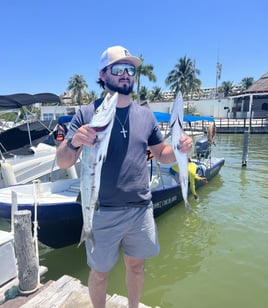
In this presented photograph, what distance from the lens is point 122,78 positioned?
2244 millimetres

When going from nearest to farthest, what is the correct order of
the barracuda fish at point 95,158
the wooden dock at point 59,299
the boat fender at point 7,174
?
1. the barracuda fish at point 95,158
2. the wooden dock at point 59,299
3. the boat fender at point 7,174

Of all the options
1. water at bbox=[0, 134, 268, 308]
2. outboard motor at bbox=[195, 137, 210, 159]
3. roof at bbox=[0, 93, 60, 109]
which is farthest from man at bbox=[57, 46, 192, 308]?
outboard motor at bbox=[195, 137, 210, 159]

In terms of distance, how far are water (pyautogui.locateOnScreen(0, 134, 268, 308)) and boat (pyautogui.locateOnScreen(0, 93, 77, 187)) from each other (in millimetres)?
2513

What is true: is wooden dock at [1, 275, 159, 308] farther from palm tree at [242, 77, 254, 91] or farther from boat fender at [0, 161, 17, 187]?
palm tree at [242, 77, 254, 91]

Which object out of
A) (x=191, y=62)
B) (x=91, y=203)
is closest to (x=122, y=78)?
(x=91, y=203)

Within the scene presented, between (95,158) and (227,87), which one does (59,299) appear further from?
(227,87)

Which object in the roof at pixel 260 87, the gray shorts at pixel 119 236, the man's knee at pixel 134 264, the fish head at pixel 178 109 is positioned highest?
the roof at pixel 260 87

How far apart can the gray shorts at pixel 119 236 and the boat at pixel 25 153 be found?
472 cm

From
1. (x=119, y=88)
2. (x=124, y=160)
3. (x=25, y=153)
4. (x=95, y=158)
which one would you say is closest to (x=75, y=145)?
(x=95, y=158)

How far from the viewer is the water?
4.09 m

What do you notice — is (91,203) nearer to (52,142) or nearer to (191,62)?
(52,142)

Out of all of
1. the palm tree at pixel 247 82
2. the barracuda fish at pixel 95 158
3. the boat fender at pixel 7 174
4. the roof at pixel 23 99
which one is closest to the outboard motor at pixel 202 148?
the roof at pixel 23 99

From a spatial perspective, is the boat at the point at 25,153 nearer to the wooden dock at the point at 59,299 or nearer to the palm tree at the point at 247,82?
the wooden dock at the point at 59,299

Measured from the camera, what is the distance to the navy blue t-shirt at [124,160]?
2180 millimetres
